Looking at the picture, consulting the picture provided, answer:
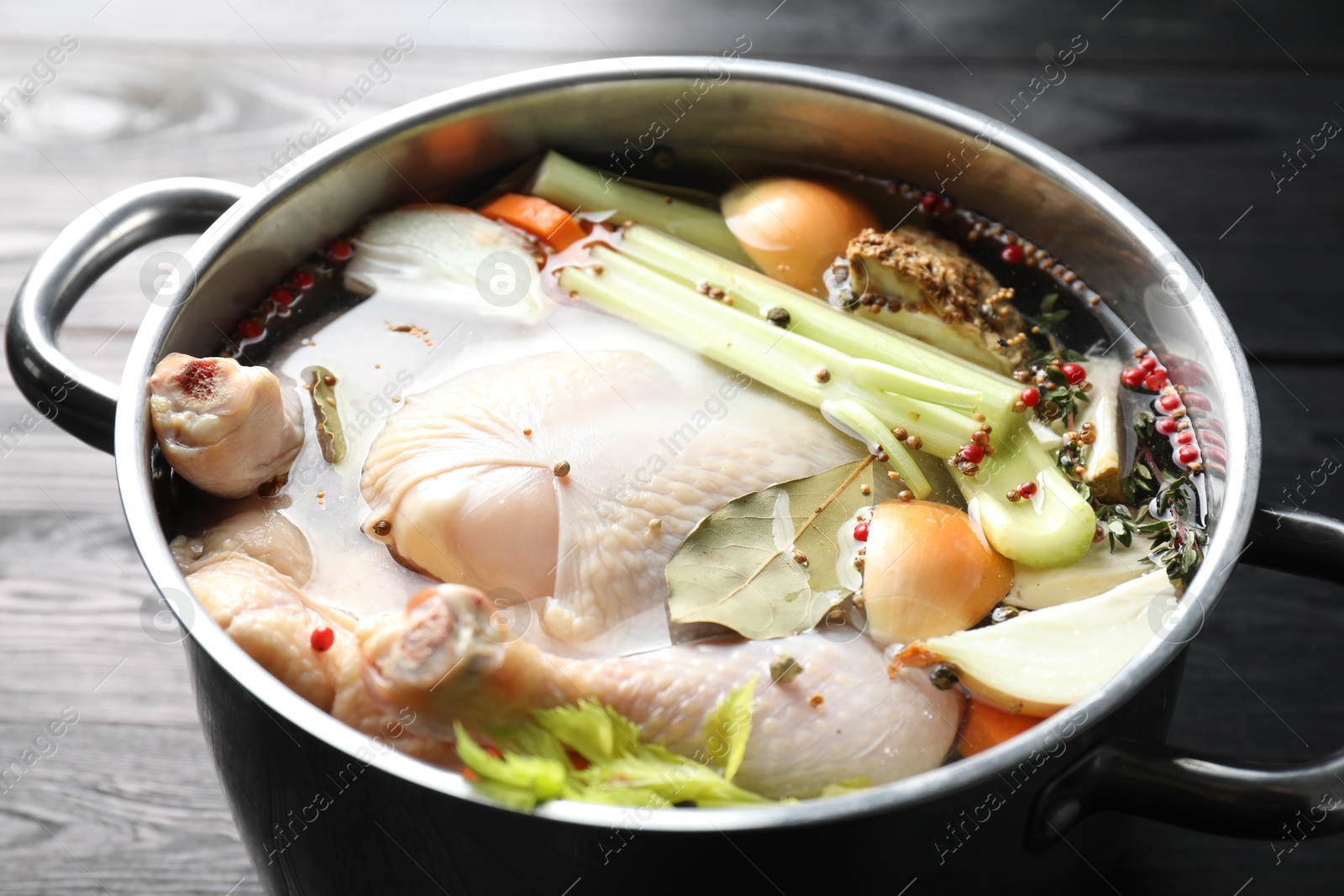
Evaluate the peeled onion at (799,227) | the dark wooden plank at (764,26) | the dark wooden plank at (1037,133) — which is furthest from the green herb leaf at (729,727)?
the dark wooden plank at (764,26)

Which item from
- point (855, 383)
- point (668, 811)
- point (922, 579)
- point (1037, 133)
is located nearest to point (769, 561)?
point (922, 579)

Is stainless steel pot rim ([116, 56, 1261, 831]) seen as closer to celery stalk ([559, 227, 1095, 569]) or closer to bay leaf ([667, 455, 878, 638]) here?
celery stalk ([559, 227, 1095, 569])

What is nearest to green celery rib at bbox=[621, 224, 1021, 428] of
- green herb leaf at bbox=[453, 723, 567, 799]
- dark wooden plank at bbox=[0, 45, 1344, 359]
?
green herb leaf at bbox=[453, 723, 567, 799]

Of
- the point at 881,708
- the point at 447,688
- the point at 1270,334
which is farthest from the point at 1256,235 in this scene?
the point at 447,688

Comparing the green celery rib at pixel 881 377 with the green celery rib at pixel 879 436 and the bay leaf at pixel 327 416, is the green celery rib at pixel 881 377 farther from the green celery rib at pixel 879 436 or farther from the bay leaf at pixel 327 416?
the bay leaf at pixel 327 416

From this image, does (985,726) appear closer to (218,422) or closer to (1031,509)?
(1031,509)

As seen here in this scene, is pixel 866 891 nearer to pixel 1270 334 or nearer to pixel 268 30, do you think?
pixel 1270 334
